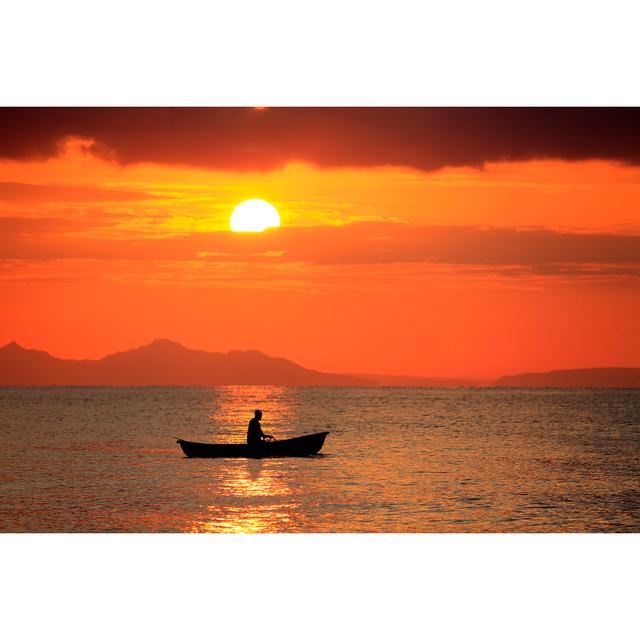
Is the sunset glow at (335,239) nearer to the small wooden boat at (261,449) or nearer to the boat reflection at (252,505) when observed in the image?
the small wooden boat at (261,449)

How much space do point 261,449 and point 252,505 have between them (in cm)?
605

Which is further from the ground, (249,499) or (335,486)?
(335,486)

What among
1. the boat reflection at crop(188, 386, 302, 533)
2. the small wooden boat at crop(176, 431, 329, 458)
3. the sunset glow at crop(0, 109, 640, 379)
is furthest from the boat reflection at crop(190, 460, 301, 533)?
the sunset glow at crop(0, 109, 640, 379)

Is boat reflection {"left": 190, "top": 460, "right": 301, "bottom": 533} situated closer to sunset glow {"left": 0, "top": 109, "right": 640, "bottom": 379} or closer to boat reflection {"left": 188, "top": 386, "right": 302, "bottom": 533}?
boat reflection {"left": 188, "top": 386, "right": 302, "bottom": 533}

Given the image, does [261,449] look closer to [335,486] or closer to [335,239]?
[335,486]

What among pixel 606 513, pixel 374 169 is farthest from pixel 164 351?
pixel 606 513

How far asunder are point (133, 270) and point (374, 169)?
794cm

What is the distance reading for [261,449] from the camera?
75.6ft

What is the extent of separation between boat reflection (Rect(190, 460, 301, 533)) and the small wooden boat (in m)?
0.58

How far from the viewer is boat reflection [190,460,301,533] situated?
1496 cm

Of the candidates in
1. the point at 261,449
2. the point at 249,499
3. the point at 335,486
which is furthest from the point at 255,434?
the point at 249,499

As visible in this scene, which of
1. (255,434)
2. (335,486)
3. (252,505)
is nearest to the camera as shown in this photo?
(252,505)

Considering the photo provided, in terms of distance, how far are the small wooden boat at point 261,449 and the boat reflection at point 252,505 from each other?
22.9 inches
